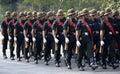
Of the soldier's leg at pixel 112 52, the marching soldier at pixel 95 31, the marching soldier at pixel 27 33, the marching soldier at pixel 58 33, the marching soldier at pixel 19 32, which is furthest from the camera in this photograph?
the marching soldier at pixel 19 32

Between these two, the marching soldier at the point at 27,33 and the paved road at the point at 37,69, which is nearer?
the paved road at the point at 37,69

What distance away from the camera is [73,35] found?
1538 cm

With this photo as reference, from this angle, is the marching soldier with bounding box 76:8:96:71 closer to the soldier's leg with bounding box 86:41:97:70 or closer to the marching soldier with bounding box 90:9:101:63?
the soldier's leg with bounding box 86:41:97:70

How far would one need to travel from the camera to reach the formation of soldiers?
14727mm

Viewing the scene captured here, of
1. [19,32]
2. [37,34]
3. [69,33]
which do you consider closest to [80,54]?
[69,33]

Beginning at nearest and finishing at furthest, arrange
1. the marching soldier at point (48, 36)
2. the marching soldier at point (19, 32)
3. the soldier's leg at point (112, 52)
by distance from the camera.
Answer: the soldier's leg at point (112, 52) → the marching soldier at point (48, 36) → the marching soldier at point (19, 32)

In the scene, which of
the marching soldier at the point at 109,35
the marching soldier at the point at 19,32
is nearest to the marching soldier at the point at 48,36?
the marching soldier at the point at 19,32

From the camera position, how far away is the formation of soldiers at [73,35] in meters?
14.7

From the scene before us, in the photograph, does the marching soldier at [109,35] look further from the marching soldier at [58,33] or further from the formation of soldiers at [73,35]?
the marching soldier at [58,33]

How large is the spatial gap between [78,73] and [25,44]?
4.11 m

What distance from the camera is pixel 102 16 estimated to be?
1524 centimetres

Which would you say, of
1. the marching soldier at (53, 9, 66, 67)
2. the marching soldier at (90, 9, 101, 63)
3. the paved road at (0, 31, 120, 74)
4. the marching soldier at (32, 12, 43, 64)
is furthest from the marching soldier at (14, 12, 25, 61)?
the marching soldier at (90, 9, 101, 63)

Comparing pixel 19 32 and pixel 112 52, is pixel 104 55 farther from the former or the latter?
pixel 19 32

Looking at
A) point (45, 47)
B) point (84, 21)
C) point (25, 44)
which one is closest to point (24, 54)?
point (25, 44)
